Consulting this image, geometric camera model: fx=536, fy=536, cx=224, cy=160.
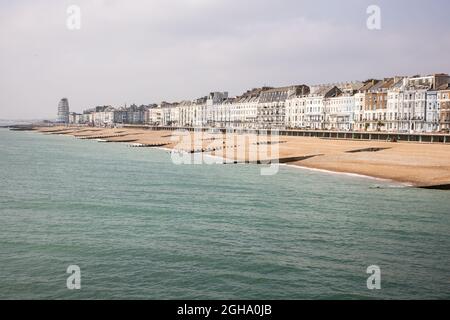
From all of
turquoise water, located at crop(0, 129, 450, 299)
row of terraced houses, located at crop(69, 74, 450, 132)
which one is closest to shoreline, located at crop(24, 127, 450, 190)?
turquoise water, located at crop(0, 129, 450, 299)

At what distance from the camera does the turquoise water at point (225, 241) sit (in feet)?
51.2

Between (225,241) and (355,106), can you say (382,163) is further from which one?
(355,106)

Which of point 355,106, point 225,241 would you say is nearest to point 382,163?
point 225,241

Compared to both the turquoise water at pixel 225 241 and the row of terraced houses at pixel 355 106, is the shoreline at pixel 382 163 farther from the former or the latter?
the row of terraced houses at pixel 355 106

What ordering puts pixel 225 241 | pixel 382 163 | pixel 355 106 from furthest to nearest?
pixel 355 106 < pixel 382 163 < pixel 225 241

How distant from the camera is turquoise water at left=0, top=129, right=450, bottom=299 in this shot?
15602mm

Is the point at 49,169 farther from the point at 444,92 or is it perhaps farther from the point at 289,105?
the point at 289,105

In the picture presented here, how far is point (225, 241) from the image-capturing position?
2045 centimetres

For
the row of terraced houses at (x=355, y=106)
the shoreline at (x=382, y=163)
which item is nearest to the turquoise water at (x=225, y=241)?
the shoreline at (x=382, y=163)

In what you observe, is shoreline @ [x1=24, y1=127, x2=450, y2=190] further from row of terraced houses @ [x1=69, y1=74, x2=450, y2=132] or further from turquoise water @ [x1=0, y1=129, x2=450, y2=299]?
row of terraced houses @ [x1=69, y1=74, x2=450, y2=132]

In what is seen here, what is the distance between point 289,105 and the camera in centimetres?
14975

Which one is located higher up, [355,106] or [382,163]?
[355,106]
